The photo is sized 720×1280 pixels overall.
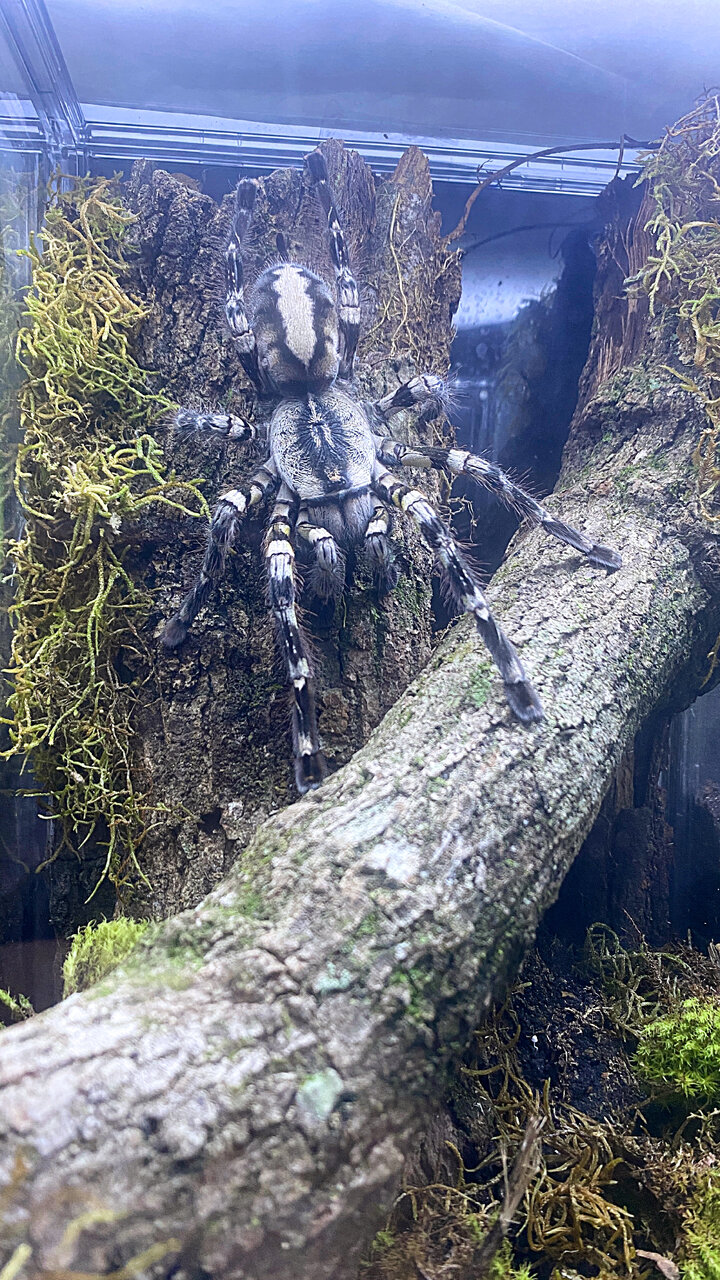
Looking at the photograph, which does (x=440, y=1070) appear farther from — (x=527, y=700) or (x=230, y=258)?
(x=230, y=258)

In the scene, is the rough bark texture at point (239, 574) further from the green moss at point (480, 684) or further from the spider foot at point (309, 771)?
the green moss at point (480, 684)

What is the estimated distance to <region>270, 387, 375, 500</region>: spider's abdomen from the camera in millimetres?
2201

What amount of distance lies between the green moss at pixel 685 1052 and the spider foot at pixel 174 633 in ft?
5.34

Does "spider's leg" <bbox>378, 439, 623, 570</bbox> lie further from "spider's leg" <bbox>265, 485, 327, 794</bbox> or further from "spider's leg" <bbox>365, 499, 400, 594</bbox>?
"spider's leg" <bbox>265, 485, 327, 794</bbox>

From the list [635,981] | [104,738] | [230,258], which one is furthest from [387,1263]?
[230,258]

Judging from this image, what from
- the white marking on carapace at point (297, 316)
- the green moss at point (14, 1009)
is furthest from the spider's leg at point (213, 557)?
the green moss at point (14, 1009)

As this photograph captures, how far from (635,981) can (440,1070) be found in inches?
39.5

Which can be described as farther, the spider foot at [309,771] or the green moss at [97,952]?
the spider foot at [309,771]

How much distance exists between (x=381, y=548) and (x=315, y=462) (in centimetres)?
33

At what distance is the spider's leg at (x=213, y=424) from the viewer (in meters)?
2.18

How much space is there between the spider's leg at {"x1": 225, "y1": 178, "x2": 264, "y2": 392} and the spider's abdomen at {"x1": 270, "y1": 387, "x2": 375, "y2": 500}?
0.18 m

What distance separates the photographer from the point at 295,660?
1.96 m

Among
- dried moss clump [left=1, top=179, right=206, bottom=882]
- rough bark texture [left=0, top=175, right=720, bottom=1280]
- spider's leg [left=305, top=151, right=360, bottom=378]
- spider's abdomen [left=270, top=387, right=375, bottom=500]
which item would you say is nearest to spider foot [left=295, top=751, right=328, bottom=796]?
rough bark texture [left=0, top=175, right=720, bottom=1280]

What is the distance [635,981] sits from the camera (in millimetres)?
2049
